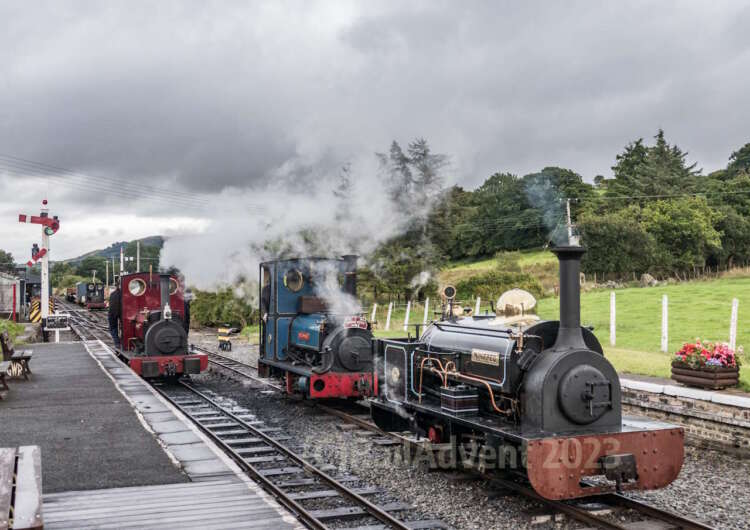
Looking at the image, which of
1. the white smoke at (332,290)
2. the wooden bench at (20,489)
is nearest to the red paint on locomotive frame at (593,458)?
the wooden bench at (20,489)

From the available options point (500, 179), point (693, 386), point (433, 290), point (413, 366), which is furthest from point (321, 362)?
point (500, 179)

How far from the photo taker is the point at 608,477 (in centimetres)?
634

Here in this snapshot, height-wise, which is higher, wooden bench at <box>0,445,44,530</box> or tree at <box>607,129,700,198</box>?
tree at <box>607,129,700,198</box>

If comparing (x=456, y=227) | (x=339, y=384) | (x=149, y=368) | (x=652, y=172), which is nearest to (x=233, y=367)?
(x=149, y=368)

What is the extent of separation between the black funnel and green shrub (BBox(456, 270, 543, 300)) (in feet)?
75.1

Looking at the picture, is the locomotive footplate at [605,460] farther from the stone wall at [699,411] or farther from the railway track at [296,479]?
the stone wall at [699,411]

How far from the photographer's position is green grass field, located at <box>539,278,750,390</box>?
14031mm

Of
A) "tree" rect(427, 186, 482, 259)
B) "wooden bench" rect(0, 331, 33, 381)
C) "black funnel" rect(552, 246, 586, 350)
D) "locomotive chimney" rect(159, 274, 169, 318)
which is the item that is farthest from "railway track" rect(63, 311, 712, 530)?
"tree" rect(427, 186, 482, 259)

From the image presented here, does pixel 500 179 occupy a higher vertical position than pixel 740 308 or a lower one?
higher

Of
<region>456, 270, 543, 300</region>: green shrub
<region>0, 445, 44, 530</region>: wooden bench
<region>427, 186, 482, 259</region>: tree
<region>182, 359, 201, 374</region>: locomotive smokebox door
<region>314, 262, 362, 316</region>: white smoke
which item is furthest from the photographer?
<region>427, 186, 482, 259</region>: tree

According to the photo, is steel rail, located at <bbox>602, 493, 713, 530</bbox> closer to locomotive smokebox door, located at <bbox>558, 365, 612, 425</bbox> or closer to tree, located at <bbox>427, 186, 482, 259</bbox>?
locomotive smokebox door, located at <bbox>558, 365, 612, 425</bbox>

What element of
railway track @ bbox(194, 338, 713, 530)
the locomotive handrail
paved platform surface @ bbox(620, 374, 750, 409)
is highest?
the locomotive handrail

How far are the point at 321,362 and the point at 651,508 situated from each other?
6.90 metres

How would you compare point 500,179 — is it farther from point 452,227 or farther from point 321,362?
point 321,362
